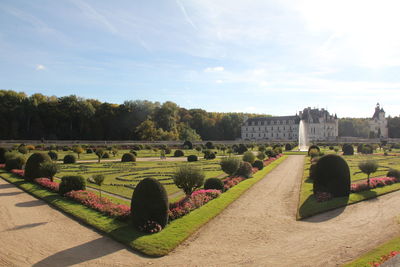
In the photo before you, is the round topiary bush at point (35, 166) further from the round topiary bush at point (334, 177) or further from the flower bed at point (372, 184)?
the flower bed at point (372, 184)

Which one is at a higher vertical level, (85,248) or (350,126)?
(350,126)

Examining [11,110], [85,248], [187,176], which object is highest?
[11,110]

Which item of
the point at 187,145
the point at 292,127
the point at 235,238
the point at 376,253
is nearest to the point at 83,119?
the point at 187,145

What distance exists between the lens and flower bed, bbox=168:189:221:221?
11.8 metres

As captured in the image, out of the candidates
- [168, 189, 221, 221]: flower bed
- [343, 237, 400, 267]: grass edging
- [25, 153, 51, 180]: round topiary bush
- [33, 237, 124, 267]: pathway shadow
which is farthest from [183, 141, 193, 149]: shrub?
[343, 237, 400, 267]: grass edging

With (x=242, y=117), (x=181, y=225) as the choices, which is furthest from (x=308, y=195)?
(x=242, y=117)

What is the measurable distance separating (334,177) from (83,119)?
69949mm

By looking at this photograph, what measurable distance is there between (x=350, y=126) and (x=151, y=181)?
118 meters

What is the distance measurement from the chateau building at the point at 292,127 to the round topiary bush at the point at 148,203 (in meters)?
90.9

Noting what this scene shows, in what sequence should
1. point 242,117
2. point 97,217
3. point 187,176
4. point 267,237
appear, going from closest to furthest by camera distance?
1. point 267,237
2. point 97,217
3. point 187,176
4. point 242,117

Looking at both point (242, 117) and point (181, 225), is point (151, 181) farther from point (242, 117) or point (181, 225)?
point (242, 117)

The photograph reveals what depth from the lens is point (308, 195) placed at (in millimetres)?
15984

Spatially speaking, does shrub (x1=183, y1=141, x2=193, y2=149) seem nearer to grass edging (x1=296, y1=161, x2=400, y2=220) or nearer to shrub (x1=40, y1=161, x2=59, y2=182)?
shrub (x1=40, y1=161, x2=59, y2=182)

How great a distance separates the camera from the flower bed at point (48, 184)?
1680 cm
